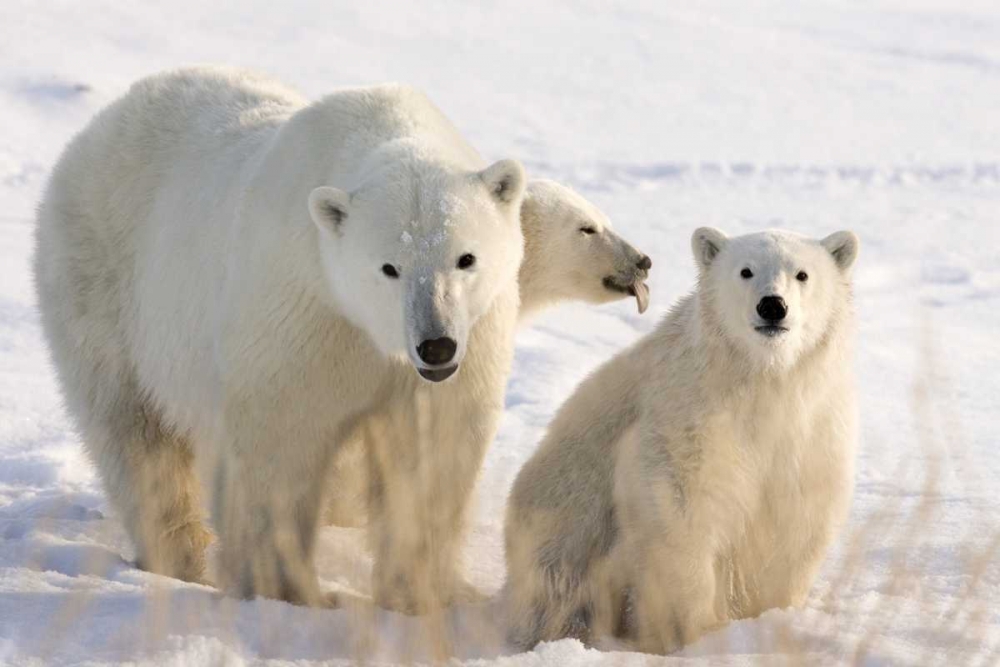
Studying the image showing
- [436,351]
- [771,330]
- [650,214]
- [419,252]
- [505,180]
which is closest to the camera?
[436,351]

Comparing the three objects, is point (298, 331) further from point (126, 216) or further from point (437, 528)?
point (126, 216)

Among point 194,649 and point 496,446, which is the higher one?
point 194,649

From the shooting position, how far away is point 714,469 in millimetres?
4035

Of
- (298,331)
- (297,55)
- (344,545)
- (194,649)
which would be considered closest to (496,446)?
(344,545)

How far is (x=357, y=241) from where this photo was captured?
12.9 feet

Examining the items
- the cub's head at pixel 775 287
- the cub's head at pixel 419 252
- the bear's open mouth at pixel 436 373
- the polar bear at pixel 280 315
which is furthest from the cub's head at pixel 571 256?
the bear's open mouth at pixel 436 373

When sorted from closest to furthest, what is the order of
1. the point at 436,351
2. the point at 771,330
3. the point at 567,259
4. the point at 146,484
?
the point at 436,351 → the point at 771,330 → the point at 146,484 → the point at 567,259

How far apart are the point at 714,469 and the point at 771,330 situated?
422mm

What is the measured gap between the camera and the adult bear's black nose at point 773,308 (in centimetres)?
393

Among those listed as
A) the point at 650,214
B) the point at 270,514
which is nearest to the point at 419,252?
the point at 270,514

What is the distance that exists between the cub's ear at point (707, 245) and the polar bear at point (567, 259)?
115 centimetres

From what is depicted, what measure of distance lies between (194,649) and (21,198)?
7968 mm

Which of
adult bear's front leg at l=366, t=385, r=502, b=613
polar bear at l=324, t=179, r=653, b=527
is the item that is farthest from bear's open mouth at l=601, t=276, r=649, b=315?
adult bear's front leg at l=366, t=385, r=502, b=613

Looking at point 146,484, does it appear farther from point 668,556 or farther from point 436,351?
point 668,556
